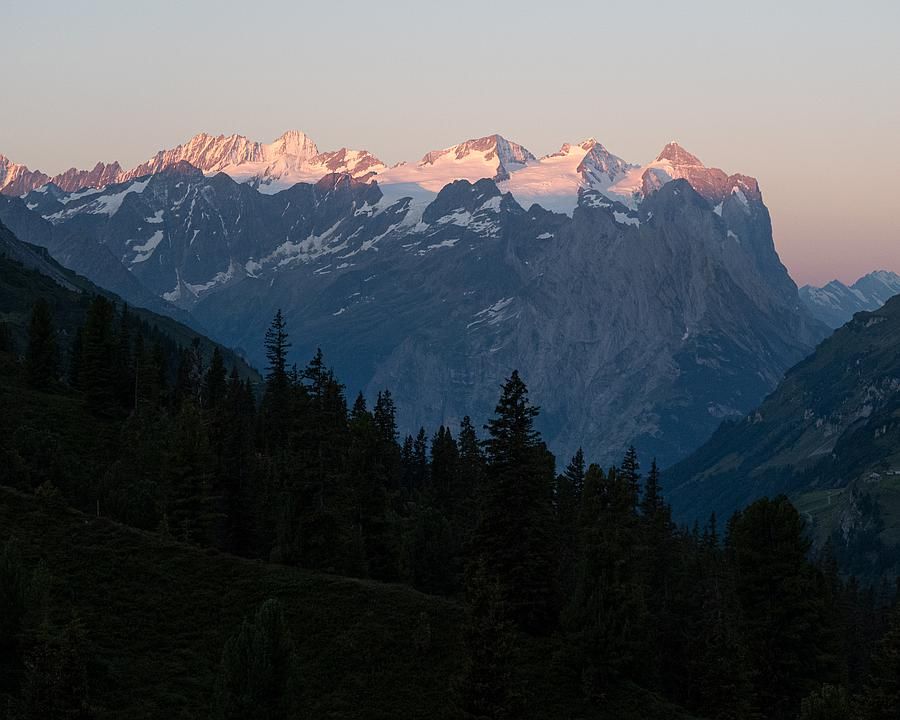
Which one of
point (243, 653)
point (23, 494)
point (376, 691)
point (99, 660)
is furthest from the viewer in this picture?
point (23, 494)

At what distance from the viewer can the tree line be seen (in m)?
63.6

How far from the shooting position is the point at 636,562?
8475cm

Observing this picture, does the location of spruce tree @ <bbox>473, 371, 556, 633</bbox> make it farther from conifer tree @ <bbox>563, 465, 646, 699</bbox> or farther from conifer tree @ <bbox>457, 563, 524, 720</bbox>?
conifer tree @ <bbox>457, 563, 524, 720</bbox>

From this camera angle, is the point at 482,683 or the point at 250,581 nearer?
the point at 482,683

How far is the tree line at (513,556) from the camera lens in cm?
6361

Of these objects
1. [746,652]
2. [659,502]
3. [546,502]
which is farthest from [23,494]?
[659,502]

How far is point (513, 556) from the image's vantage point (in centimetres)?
7188

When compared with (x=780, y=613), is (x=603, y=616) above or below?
above

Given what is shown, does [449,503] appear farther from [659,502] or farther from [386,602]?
[386,602]

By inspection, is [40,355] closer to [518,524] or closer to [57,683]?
[518,524]

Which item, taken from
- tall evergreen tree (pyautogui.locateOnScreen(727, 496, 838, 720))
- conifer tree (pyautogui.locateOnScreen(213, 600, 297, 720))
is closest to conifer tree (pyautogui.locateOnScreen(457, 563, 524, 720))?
conifer tree (pyautogui.locateOnScreen(213, 600, 297, 720))

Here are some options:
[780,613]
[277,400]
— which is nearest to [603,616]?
[780,613]

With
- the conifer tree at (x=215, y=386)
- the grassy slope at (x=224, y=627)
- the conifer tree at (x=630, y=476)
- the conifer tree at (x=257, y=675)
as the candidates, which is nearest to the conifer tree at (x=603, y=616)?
the grassy slope at (x=224, y=627)

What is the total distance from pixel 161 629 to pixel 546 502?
25.9 metres
